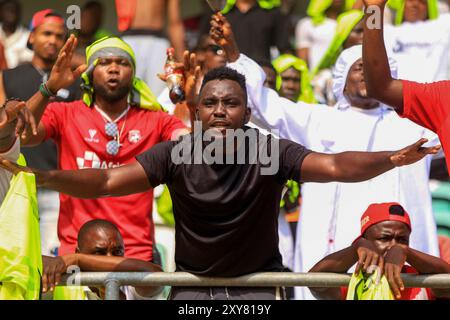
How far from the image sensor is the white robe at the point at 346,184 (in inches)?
327

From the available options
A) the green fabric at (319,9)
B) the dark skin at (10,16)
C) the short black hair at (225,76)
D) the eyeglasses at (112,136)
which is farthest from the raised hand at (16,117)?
the dark skin at (10,16)

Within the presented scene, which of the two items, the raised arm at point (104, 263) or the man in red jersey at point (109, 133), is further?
the man in red jersey at point (109, 133)

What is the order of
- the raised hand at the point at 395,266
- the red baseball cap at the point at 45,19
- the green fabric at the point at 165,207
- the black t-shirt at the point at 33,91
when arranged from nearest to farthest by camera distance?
the raised hand at the point at 395,266 < the green fabric at the point at 165,207 < the black t-shirt at the point at 33,91 < the red baseball cap at the point at 45,19

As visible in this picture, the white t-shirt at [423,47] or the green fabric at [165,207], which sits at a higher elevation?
the white t-shirt at [423,47]

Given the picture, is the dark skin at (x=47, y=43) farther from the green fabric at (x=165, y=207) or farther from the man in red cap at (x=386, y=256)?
the man in red cap at (x=386, y=256)

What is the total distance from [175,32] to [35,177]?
5.78 m

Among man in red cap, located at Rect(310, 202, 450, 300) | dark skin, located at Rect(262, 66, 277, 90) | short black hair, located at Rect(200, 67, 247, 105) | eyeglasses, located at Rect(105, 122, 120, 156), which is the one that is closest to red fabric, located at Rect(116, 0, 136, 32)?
dark skin, located at Rect(262, 66, 277, 90)

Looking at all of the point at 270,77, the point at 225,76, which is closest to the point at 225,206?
the point at 225,76

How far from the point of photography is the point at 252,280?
6.22m

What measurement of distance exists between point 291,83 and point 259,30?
52.0 inches

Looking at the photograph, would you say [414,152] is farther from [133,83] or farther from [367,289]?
[133,83]

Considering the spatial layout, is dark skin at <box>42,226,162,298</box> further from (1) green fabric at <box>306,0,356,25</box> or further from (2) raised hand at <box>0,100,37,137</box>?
(1) green fabric at <box>306,0,356,25</box>

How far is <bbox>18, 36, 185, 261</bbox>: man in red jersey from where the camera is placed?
8.09m

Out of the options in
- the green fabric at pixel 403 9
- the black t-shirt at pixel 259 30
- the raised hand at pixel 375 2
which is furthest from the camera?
the black t-shirt at pixel 259 30
